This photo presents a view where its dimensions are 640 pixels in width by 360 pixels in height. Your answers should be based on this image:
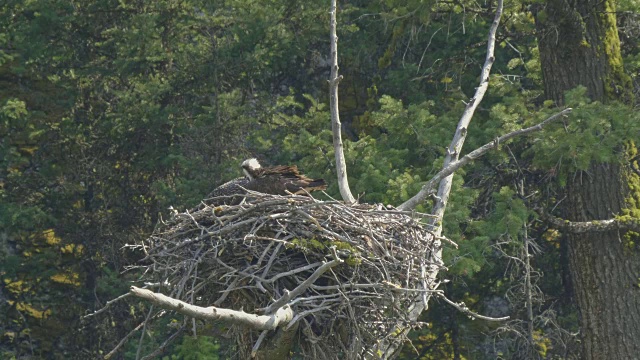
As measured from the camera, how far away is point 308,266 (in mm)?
7211

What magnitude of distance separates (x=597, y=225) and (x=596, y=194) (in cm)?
42

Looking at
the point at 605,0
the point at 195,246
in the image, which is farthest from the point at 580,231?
the point at 195,246

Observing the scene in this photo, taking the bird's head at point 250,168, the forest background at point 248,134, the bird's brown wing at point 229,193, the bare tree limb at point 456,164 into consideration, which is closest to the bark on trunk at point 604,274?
the forest background at point 248,134

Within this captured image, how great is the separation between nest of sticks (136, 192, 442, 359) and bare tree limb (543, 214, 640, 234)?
17.7ft

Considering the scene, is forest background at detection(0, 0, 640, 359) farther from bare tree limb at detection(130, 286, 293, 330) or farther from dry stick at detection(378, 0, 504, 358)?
bare tree limb at detection(130, 286, 293, 330)

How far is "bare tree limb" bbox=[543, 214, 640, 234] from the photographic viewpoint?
12.7 meters

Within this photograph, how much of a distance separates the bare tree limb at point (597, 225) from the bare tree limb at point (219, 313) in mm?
6597

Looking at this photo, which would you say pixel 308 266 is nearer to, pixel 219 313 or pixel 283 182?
pixel 219 313

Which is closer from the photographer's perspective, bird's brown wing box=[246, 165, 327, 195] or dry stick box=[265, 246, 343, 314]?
dry stick box=[265, 246, 343, 314]

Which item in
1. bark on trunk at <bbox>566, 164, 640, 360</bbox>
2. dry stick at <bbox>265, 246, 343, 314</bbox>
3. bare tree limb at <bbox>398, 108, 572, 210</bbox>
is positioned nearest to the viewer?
dry stick at <bbox>265, 246, 343, 314</bbox>

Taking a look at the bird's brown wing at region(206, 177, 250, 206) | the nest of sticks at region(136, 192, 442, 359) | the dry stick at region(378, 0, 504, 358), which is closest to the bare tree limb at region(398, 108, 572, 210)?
the dry stick at region(378, 0, 504, 358)

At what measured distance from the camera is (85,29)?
1752 cm

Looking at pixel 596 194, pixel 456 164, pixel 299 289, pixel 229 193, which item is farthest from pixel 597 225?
pixel 299 289

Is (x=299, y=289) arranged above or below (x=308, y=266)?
above
